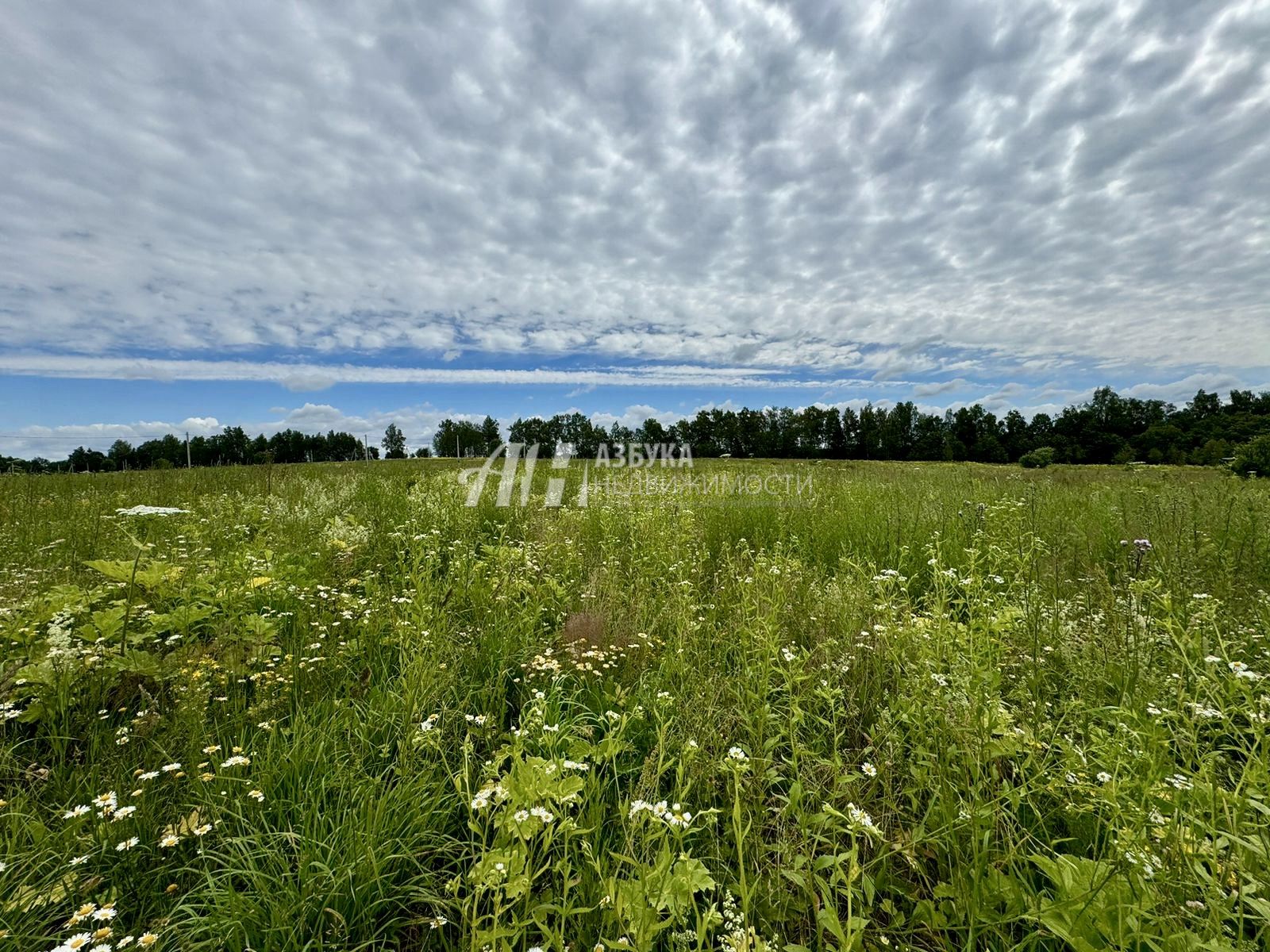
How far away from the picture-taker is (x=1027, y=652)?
2.85m

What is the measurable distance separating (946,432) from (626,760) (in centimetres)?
8942

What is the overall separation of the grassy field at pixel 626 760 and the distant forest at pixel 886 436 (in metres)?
33.4

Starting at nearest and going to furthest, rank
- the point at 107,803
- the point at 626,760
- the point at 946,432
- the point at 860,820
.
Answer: the point at 860,820, the point at 107,803, the point at 626,760, the point at 946,432

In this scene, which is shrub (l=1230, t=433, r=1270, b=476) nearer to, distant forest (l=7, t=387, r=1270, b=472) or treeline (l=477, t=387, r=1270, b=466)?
distant forest (l=7, t=387, r=1270, b=472)

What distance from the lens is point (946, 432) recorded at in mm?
76125

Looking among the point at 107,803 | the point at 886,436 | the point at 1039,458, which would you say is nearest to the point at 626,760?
the point at 107,803

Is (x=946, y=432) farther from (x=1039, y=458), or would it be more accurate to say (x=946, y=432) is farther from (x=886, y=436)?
(x=1039, y=458)

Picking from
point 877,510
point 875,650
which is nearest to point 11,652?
point 875,650

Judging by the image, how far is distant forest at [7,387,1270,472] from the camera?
1777 inches

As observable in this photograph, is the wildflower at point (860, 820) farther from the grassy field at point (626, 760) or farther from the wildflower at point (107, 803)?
the wildflower at point (107, 803)

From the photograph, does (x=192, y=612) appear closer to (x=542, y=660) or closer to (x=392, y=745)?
(x=392, y=745)

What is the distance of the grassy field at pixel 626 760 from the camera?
1430mm

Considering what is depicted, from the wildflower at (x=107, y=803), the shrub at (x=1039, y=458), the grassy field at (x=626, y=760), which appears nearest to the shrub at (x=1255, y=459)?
the grassy field at (x=626, y=760)

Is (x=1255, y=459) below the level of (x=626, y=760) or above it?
above
